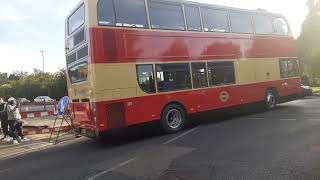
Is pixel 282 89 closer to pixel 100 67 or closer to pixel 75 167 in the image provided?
pixel 100 67

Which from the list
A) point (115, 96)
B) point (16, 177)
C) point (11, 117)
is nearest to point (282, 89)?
→ point (115, 96)

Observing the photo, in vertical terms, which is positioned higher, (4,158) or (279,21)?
(279,21)

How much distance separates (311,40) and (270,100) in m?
28.6

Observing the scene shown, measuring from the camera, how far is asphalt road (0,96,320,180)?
8109 mm

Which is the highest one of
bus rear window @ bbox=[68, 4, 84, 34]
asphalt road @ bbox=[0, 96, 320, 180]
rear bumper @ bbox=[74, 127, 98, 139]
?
bus rear window @ bbox=[68, 4, 84, 34]

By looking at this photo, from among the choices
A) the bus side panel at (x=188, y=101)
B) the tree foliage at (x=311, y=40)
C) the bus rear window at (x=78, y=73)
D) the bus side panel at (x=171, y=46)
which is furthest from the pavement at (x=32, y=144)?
the tree foliage at (x=311, y=40)

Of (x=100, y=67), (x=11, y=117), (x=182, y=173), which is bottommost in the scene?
(x=182, y=173)

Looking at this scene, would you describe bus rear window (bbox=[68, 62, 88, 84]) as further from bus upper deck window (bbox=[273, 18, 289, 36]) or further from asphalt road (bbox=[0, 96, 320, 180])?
bus upper deck window (bbox=[273, 18, 289, 36])

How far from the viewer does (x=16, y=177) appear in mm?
9211

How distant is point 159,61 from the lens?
13.6 m

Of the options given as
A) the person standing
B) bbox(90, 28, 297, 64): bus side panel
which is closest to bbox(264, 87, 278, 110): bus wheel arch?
bbox(90, 28, 297, 64): bus side panel

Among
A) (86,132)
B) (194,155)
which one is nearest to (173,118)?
(86,132)

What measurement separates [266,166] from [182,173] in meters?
1.55

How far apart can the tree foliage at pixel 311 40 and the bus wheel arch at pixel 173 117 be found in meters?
33.8
